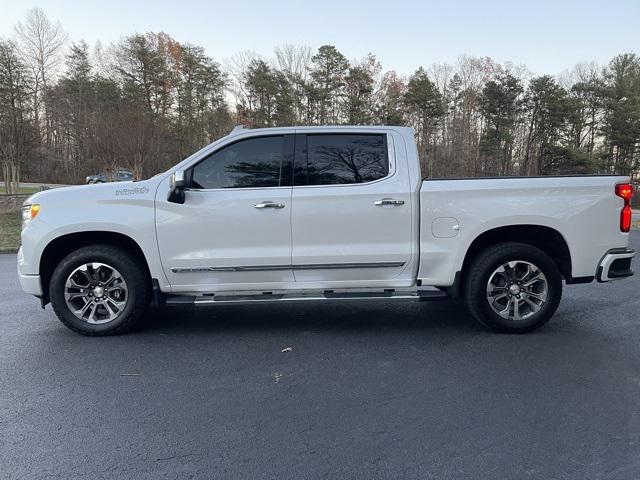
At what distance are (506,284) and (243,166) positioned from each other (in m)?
2.89

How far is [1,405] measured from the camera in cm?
319

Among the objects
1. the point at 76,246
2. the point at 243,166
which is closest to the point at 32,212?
the point at 76,246

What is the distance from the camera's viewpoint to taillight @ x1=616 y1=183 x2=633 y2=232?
4.50 m

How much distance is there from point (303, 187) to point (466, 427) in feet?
8.54

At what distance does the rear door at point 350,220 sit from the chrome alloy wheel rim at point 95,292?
1.78 m

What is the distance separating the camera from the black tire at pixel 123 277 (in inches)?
177

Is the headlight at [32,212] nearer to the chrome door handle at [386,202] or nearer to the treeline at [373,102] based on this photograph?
the chrome door handle at [386,202]

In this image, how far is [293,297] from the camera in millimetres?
4516

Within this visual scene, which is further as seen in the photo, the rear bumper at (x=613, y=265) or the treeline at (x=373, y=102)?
the treeline at (x=373, y=102)

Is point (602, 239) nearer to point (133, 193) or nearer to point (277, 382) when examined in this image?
point (277, 382)

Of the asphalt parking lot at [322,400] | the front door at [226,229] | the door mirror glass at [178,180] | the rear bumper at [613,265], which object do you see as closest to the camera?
the asphalt parking lot at [322,400]

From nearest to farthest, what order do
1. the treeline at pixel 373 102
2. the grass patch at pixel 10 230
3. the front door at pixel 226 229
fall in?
the front door at pixel 226 229 < the grass patch at pixel 10 230 < the treeline at pixel 373 102

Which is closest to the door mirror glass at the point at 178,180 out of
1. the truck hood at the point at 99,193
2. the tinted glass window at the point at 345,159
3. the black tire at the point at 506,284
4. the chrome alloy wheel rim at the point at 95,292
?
the truck hood at the point at 99,193

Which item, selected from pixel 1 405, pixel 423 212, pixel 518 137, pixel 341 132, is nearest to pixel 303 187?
pixel 341 132
